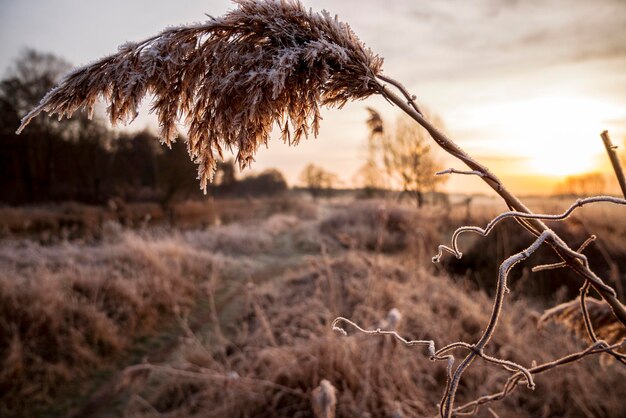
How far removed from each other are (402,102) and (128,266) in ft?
27.5

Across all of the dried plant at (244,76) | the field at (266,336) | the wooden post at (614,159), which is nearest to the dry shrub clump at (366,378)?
the field at (266,336)

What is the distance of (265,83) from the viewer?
0.90 meters

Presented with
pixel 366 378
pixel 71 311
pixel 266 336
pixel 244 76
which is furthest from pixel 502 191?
pixel 71 311

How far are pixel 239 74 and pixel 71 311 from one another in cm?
633

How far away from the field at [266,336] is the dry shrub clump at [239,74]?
1.50 metres

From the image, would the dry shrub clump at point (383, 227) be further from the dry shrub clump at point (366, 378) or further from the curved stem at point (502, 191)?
the curved stem at point (502, 191)

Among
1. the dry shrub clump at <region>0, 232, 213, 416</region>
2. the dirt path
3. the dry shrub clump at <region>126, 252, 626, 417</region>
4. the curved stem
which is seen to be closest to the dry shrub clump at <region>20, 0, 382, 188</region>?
the curved stem

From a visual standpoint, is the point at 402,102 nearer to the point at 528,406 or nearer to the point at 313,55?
the point at 313,55

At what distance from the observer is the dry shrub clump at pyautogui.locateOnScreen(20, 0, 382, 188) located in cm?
92

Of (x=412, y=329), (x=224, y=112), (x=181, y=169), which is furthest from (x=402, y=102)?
(x=181, y=169)

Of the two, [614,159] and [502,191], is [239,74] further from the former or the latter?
[614,159]

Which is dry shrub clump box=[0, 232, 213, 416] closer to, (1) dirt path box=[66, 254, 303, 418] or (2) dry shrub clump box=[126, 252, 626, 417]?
(1) dirt path box=[66, 254, 303, 418]

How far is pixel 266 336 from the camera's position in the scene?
203 inches

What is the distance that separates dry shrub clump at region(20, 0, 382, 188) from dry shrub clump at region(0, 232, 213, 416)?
5.19 meters
